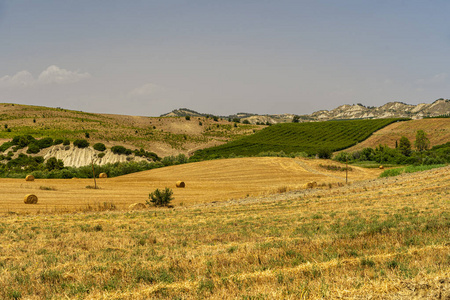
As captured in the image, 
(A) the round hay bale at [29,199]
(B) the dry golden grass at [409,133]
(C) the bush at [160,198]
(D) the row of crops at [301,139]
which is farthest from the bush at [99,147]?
(B) the dry golden grass at [409,133]

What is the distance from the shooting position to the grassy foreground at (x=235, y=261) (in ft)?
23.2

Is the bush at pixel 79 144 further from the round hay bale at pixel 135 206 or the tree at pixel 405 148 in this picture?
the tree at pixel 405 148

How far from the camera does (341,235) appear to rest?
12055 mm

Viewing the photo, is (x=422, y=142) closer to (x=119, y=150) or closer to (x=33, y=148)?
(x=119, y=150)

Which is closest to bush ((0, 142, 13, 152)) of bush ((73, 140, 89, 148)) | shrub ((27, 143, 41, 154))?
shrub ((27, 143, 41, 154))

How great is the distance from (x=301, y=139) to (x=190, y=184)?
87.3 meters

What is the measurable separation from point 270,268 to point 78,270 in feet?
17.3

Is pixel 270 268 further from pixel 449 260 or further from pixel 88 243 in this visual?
pixel 88 243

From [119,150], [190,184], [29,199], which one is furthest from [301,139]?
[29,199]

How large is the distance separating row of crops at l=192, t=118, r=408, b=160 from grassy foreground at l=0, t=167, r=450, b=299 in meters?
79.7

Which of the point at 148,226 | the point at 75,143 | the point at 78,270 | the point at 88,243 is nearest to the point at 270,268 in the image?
the point at 78,270

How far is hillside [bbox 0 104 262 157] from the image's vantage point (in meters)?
114

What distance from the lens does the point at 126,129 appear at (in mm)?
140250

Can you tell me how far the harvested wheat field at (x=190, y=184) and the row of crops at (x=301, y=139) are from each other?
34165 mm
